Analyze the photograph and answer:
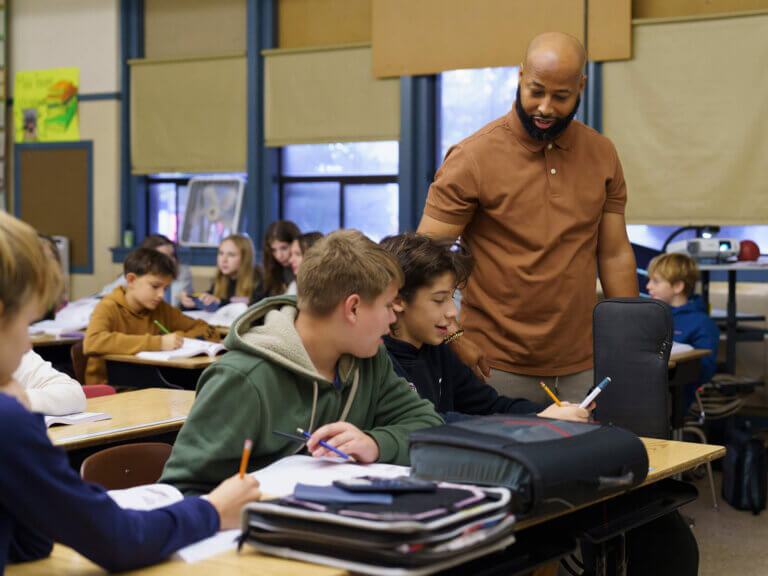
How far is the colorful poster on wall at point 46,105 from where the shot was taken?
797cm

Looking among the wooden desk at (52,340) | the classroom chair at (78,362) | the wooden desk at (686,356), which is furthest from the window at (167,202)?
the wooden desk at (686,356)

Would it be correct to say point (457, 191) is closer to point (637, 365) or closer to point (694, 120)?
point (637, 365)

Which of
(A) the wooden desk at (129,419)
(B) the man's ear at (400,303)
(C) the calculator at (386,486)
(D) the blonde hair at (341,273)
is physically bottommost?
(A) the wooden desk at (129,419)

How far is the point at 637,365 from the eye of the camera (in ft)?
7.30

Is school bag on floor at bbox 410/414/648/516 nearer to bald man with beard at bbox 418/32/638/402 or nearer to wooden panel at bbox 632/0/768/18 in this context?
bald man with beard at bbox 418/32/638/402

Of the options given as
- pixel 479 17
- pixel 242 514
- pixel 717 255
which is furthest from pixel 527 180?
pixel 479 17

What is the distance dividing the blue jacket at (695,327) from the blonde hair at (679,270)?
0.09 m

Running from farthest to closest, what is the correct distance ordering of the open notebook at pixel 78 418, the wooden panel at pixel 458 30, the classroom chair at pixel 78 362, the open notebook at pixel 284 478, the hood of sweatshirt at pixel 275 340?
the wooden panel at pixel 458 30
the classroom chair at pixel 78 362
the open notebook at pixel 78 418
the hood of sweatshirt at pixel 275 340
the open notebook at pixel 284 478

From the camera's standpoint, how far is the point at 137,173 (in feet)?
25.4

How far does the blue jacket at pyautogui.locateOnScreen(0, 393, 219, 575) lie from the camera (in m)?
0.99

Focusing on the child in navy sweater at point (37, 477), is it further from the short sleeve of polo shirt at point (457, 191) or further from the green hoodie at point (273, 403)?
the short sleeve of polo shirt at point (457, 191)

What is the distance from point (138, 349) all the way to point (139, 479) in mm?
2170

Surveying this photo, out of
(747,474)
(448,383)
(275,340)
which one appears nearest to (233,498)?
(275,340)

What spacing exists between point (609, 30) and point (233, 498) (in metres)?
5.39
